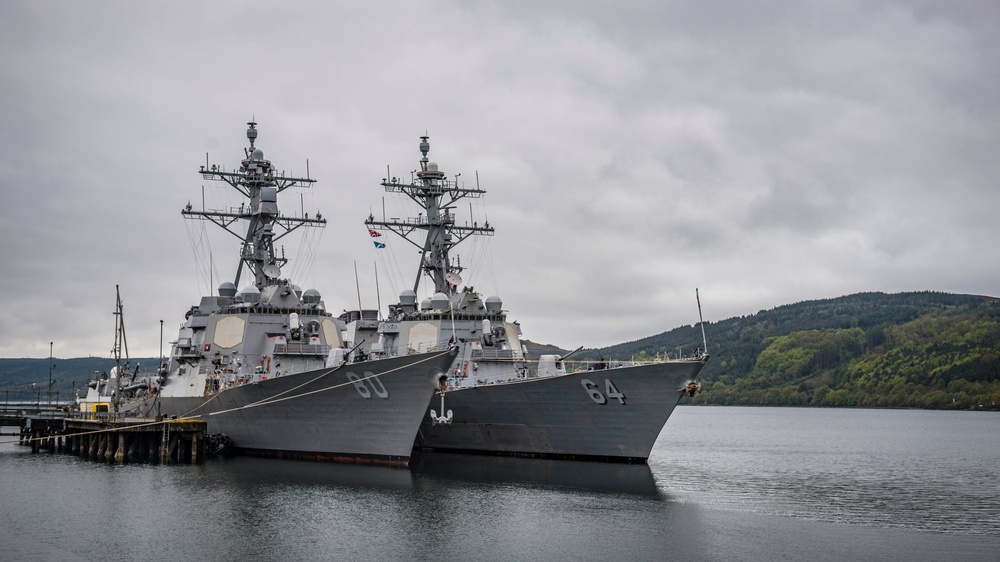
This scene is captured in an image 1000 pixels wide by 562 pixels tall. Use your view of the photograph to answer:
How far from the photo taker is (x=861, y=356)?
110938 mm

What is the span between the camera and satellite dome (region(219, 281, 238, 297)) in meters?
32.6

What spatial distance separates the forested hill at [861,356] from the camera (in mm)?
95438

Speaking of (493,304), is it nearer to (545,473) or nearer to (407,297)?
(407,297)

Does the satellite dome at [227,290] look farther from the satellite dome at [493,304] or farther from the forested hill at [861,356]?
the forested hill at [861,356]

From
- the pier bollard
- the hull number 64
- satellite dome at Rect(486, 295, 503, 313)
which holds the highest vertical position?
satellite dome at Rect(486, 295, 503, 313)

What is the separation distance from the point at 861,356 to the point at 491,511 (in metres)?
102

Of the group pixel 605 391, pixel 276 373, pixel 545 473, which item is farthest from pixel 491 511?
pixel 276 373

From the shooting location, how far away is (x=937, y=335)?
108625 millimetres

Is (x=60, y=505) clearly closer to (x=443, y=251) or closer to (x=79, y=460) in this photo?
(x=79, y=460)

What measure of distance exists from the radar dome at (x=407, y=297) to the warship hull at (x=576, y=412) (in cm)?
580

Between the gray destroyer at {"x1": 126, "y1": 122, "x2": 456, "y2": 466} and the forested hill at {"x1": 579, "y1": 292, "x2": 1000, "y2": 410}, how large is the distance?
5015 cm

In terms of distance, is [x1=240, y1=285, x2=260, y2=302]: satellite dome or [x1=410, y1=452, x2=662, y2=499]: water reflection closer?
[x1=410, y1=452, x2=662, y2=499]: water reflection

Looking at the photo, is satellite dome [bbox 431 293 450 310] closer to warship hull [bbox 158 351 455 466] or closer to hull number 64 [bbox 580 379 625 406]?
warship hull [bbox 158 351 455 466]

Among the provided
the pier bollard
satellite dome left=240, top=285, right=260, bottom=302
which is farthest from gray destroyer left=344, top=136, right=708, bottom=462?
the pier bollard
